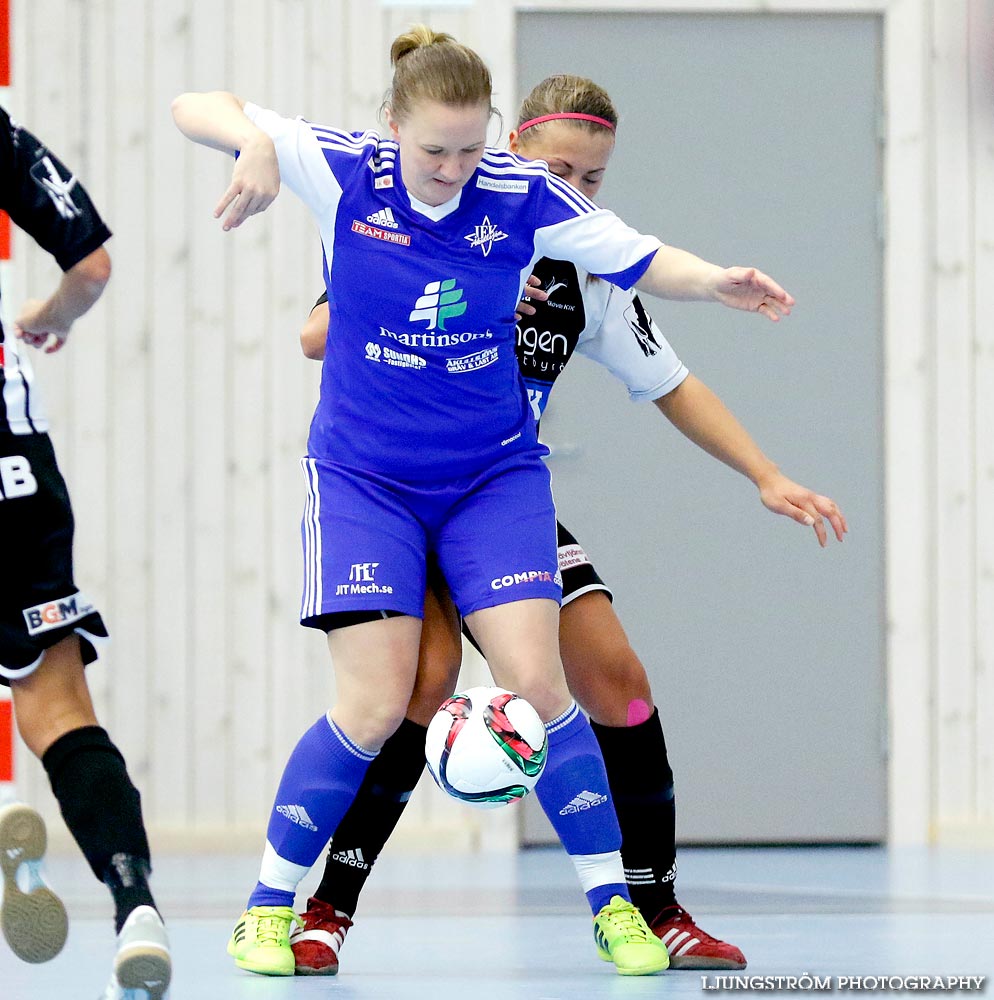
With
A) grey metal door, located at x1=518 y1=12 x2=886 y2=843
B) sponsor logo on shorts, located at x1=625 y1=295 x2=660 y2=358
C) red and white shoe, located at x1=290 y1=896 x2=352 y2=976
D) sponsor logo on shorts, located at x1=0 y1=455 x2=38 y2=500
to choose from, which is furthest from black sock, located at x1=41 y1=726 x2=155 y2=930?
grey metal door, located at x1=518 y1=12 x2=886 y2=843

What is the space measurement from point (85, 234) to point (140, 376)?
335 centimetres

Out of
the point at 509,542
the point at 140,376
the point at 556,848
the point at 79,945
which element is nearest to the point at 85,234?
the point at 509,542

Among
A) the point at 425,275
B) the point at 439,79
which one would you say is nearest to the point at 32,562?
the point at 425,275

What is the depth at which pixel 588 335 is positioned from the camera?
3.29 meters

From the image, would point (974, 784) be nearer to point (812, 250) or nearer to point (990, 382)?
point (990, 382)

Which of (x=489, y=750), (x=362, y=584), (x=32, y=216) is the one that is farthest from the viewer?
(x=362, y=584)

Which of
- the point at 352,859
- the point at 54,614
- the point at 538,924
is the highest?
the point at 54,614

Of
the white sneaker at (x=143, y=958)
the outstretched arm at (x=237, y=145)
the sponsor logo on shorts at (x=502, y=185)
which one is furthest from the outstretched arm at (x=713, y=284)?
the white sneaker at (x=143, y=958)

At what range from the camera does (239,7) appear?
570cm

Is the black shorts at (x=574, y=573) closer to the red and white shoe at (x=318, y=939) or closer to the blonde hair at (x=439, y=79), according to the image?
the red and white shoe at (x=318, y=939)

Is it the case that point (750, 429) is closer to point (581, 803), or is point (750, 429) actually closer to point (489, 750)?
point (581, 803)

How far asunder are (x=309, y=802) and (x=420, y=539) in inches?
19.7

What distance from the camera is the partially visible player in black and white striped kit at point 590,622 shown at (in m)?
3.03

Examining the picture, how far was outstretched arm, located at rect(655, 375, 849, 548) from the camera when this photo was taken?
2990mm
